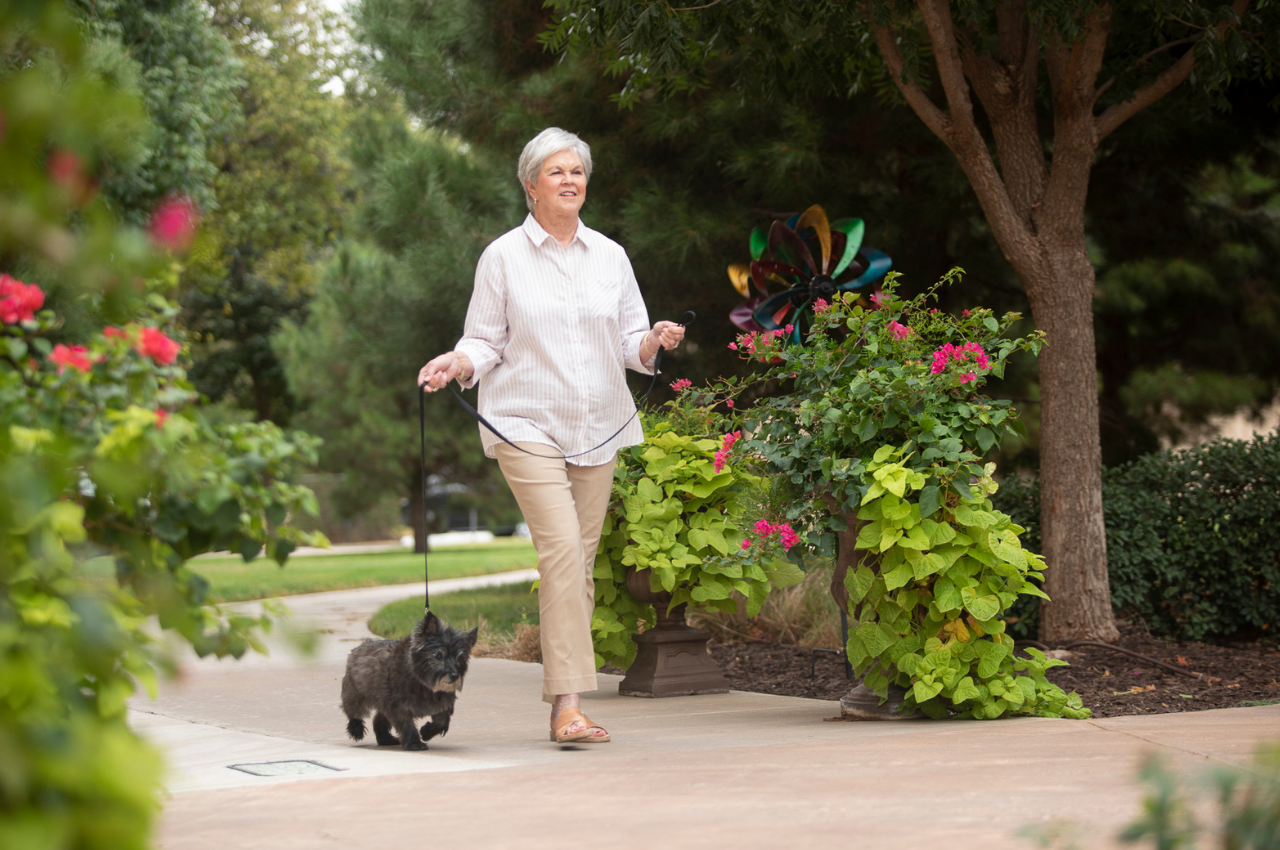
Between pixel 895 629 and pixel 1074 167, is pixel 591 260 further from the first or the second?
pixel 1074 167

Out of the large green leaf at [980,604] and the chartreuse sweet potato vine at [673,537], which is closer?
the large green leaf at [980,604]

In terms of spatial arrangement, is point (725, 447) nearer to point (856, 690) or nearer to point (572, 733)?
point (856, 690)

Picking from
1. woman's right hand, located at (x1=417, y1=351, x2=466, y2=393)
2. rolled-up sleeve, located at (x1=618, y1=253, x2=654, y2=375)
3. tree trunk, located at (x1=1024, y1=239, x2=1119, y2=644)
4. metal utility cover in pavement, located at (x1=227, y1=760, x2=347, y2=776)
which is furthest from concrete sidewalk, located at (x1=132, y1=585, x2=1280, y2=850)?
tree trunk, located at (x1=1024, y1=239, x2=1119, y2=644)

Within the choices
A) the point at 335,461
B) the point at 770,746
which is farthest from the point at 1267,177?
the point at 335,461

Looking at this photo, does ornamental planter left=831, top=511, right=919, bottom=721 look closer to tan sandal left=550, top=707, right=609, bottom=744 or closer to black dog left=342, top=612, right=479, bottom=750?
tan sandal left=550, top=707, right=609, bottom=744

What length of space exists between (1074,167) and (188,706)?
471 centimetres

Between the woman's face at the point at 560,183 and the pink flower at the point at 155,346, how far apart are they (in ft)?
6.75

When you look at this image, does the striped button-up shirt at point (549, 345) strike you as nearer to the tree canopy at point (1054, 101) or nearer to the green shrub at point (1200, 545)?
the tree canopy at point (1054, 101)

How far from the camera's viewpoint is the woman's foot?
3627 millimetres

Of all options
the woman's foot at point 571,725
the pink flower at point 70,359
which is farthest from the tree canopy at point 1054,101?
the pink flower at point 70,359

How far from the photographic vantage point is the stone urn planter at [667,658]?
498 cm

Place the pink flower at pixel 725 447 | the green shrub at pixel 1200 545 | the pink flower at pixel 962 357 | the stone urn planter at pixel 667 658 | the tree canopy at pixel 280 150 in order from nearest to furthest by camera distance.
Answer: the pink flower at pixel 962 357 → the pink flower at pixel 725 447 → the stone urn planter at pixel 667 658 → the green shrub at pixel 1200 545 → the tree canopy at pixel 280 150

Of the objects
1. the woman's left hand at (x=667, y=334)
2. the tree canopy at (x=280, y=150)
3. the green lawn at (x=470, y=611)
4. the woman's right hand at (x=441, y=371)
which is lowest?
the green lawn at (x=470, y=611)

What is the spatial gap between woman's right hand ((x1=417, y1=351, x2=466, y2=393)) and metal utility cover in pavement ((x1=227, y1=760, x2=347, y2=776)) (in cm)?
111
